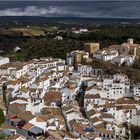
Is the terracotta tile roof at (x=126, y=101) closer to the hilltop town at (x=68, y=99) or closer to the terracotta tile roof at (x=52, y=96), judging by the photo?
the hilltop town at (x=68, y=99)

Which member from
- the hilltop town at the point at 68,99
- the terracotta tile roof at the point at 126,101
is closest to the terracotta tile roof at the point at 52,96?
the hilltop town at the point at 68,99

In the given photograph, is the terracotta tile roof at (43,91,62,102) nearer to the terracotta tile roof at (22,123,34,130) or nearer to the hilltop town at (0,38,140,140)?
the hilltop town at (0,38,140,140)

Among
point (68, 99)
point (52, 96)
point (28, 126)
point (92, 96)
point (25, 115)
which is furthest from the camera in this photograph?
point (68, 99)

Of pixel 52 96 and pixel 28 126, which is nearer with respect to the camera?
pixel 28 126

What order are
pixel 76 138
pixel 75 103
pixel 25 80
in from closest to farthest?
pixel 76 138
pixel 75 103
pixel 25 80

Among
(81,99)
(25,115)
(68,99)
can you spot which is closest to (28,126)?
(25,115)

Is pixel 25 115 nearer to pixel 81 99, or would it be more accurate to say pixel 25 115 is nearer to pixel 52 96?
pixel 52 96

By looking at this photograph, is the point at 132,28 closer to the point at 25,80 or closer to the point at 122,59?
the point at 122,59

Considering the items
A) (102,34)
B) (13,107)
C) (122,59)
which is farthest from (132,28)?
(13,107)
